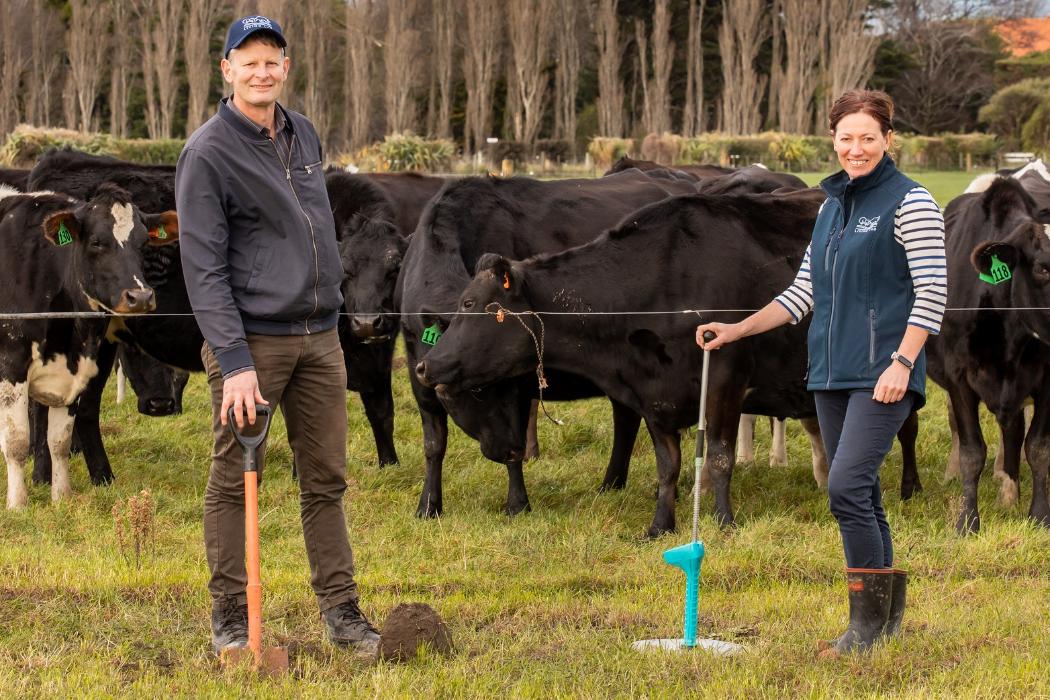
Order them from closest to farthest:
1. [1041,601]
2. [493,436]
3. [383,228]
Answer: [1041,601] → [493,436] → [383,228]

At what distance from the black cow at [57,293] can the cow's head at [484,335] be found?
188cm

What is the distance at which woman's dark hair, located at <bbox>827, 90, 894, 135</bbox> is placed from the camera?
15.8 feet

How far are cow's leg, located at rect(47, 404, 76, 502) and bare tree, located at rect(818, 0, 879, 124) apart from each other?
156 ft

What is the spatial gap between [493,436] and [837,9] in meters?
50.5

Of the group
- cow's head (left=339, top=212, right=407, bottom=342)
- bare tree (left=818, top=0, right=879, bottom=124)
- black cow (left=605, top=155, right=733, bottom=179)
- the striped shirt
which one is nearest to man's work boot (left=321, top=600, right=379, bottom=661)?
the striped shirt

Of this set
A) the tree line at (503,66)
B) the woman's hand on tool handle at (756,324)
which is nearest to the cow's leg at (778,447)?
the woman's hand on tool handle at (756,324)

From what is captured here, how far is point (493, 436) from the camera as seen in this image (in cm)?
822

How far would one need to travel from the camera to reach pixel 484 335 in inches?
292

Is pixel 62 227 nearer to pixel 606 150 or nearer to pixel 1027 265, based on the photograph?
pixel 1027 265

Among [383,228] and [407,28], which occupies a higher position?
[407,28]

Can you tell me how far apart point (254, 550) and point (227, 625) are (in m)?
0.50

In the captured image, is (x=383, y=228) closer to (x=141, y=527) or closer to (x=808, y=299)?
(x=141, y=527)

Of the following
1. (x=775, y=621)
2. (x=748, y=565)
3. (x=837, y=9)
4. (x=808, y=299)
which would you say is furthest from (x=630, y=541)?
(x=837, y=9)

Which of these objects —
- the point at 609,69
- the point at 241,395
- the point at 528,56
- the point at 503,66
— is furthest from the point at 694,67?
the point at 241,395
